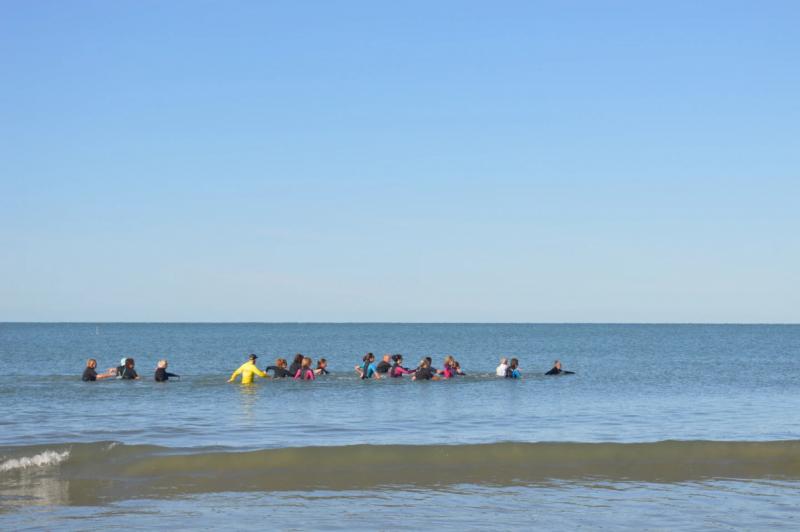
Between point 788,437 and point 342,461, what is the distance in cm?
1090

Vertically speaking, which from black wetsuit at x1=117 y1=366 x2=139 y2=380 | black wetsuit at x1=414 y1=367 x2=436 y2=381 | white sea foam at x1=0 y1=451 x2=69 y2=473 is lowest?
white sea foam at x1=0 y1=451 x2=69 y2=473

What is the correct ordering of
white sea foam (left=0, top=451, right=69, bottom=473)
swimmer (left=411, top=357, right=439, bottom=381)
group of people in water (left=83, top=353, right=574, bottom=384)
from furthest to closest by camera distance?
swimmer (left=411, top=357, right=439, bottom=381)
group of people in water (left=83, top=353, right=574, bottom=384)
white sea foam (left=0, top=451, right=69, bottom=473)

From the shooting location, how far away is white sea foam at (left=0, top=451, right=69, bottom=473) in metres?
16.6

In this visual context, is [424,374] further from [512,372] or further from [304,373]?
[512,372]

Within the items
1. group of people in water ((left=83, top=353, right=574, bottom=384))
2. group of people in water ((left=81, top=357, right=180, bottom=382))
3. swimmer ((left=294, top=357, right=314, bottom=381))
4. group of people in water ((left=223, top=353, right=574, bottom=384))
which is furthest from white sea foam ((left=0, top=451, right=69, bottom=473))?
swimmer ((left=294, top=357, right=314, bottom=381))

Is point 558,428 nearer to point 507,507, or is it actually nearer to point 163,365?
point 507,507

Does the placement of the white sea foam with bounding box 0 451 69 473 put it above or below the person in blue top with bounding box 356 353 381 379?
below

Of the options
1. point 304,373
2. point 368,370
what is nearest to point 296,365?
point 304,373

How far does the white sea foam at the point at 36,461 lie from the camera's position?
1661 cm

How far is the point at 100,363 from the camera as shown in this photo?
75938 mm

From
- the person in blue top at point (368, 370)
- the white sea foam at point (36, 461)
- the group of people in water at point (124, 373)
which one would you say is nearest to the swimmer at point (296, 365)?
the person in blue top at point (368, 370)

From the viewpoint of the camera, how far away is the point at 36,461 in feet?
56.0

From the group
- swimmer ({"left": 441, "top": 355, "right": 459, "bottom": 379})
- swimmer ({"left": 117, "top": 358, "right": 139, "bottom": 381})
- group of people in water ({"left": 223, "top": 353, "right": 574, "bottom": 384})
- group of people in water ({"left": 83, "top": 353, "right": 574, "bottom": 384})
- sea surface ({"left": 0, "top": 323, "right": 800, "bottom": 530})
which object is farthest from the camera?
swimmer ({"left": 441, "top": 355, "right": 459, "bottom": 379})

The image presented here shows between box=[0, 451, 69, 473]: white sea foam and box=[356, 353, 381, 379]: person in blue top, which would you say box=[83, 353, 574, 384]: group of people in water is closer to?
box=[356, 353, 381, 379]: person in blue top
